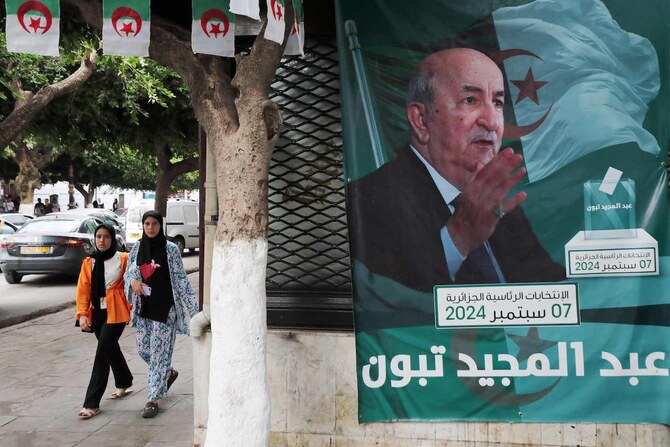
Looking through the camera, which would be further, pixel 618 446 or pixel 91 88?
pixel 91 88

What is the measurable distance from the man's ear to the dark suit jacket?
0.12 metres

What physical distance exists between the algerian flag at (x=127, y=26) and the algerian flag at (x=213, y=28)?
10.5 inches

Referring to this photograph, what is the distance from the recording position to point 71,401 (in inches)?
254

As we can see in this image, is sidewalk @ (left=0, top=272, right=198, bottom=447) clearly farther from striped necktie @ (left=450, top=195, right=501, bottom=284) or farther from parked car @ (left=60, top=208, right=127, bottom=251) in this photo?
parked car @ (left=60, top=208, right=127, bottom=251)

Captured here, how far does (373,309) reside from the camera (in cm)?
449

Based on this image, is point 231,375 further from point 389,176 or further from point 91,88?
point 91,88

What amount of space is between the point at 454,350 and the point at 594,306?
3.08 feet

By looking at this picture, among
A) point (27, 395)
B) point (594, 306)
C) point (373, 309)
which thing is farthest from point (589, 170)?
point (27, 395)

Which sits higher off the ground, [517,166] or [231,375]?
[517,166]

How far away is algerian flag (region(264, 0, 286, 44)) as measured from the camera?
340 centimetres

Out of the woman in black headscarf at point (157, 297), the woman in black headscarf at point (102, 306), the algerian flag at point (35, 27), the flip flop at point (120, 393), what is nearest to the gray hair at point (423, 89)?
the algerian flag at point (35, 27)

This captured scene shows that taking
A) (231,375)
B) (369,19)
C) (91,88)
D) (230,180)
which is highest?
(91,88)

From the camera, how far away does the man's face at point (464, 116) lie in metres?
4.41

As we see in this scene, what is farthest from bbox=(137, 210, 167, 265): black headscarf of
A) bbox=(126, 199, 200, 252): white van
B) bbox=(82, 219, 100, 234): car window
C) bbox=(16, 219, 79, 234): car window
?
bbox=(126, 199, 200, 252): white van
